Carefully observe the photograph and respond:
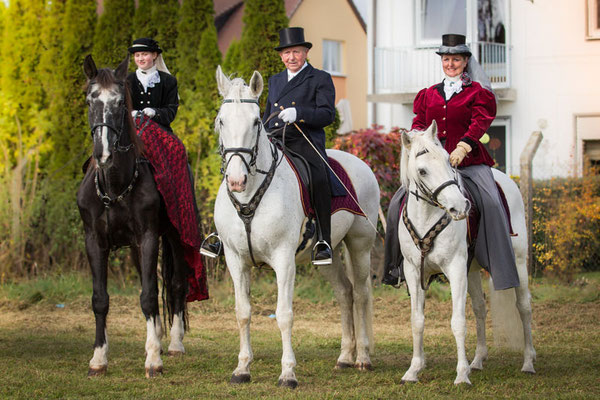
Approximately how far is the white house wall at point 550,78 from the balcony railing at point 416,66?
0.35 meters

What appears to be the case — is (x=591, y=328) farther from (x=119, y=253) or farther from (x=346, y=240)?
(x=119, y=253)

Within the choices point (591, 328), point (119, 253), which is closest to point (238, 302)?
point (591, 328)

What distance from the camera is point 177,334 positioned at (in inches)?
322

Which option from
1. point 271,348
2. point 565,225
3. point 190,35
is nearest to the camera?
point 271,348

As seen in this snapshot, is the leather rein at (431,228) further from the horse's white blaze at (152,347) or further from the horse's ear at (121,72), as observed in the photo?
the horse's ear at (121,72)

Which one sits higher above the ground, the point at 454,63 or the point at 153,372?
the point at 454,63

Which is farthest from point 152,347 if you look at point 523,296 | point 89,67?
point 523,296

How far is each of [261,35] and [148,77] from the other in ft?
16.9

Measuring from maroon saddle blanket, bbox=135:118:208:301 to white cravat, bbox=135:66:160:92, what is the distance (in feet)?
1.49

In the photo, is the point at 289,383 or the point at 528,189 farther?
the point at 528,189

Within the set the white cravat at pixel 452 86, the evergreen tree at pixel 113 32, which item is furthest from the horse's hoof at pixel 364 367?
the evergreen tree at pixel 113 32

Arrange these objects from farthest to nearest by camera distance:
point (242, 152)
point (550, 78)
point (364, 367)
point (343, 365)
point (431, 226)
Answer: point (550, 78), point (343, 365), point (364, 367), point (431, 226), point (242, 152)

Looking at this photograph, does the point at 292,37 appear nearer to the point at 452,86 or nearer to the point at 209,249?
the point at 452,86

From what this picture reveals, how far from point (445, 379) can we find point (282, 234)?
1814mm
